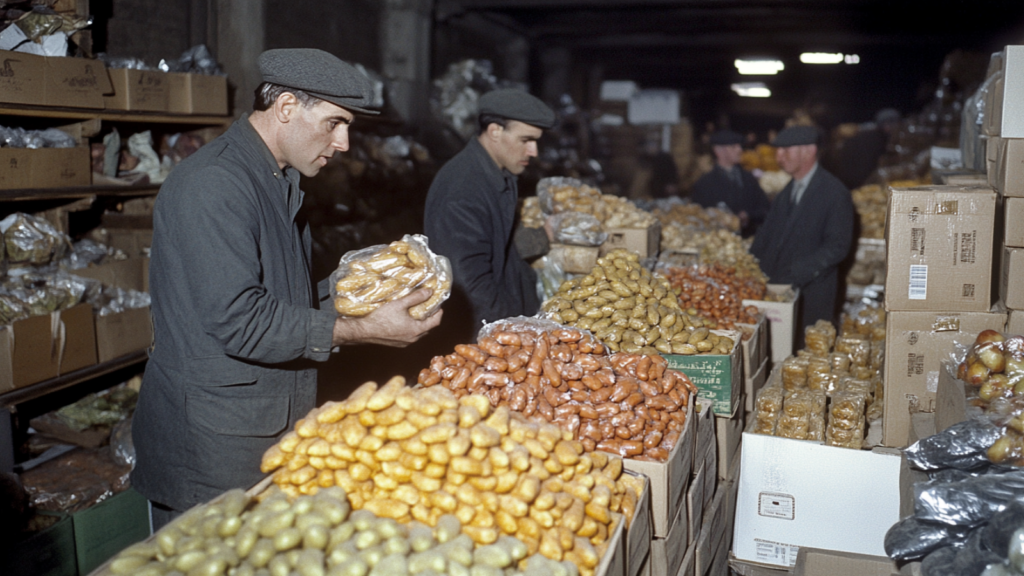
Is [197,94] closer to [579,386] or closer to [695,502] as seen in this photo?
[579,386]

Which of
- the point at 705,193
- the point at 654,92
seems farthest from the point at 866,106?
the point at 705,193

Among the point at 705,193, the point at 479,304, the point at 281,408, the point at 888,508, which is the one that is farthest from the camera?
the point at 705,193

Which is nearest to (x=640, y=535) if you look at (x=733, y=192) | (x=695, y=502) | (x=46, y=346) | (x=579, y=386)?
(x=579, y=386)

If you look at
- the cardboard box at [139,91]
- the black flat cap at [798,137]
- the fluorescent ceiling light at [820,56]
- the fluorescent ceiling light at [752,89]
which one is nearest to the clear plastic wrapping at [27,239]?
the cardboard box at [139,91]

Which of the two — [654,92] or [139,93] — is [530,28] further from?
[139,93]

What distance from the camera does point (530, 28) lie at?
11.0 metres

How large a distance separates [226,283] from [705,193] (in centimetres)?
686

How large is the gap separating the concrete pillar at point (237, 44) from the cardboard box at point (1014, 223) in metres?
4.50

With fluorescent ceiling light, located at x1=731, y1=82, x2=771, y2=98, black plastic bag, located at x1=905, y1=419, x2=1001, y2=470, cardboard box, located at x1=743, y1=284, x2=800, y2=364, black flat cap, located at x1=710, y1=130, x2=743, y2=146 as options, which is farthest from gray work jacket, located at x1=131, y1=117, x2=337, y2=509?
fluorescent ceiling light, located at x1=731, y1=82, x2=771, y2=98

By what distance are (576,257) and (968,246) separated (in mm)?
1987

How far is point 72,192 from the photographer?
377 centimetres

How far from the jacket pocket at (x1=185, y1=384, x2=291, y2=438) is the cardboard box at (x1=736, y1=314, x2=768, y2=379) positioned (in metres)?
2.09

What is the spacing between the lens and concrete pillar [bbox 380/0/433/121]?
7.68 m

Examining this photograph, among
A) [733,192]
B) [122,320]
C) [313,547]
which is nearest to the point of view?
[313,547]
